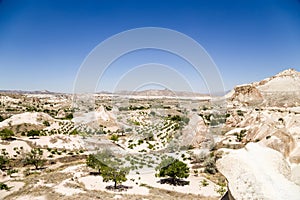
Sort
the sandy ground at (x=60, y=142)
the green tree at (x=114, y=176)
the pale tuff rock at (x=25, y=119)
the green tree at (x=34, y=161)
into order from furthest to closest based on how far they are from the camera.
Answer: the pale tuff rock at (x=25, y=119) → the sandy ground at (x=60, y=142) → the green tree at (x=34, y=161) → the green tree at (x=114, y=176)

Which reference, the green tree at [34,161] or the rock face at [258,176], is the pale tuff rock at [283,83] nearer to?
the green tree at [34,161]

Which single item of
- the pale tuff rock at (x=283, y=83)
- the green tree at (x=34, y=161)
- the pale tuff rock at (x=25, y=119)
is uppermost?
the pale tuff rock at (x=283, y=83)

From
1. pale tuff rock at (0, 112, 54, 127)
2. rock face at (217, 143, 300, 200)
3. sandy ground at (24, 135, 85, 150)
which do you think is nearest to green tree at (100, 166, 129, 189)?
rock face at (217, 143, 300, 200)

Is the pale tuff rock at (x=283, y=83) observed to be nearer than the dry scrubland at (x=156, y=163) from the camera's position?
No

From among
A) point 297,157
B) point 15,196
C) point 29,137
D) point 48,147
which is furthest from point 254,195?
point 29,137

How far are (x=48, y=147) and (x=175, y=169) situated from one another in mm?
17253

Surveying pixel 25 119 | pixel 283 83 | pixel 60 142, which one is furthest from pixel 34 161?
pixel 283 83

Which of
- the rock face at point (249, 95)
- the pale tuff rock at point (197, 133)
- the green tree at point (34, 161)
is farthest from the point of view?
the rock face at point (249, 95)

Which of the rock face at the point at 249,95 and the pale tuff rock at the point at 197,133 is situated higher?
the rock face at the point at 249,95

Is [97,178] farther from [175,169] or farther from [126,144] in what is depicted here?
[126,144]

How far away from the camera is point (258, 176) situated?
4.87 metres

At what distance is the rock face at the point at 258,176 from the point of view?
442 cm

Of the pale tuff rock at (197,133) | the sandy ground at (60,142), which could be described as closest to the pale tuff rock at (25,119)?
the sandy ground at (60,142)

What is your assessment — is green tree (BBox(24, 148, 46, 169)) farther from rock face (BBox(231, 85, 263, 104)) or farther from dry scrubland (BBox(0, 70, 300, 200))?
rock face (BBox(231, 85, 263, 104))
